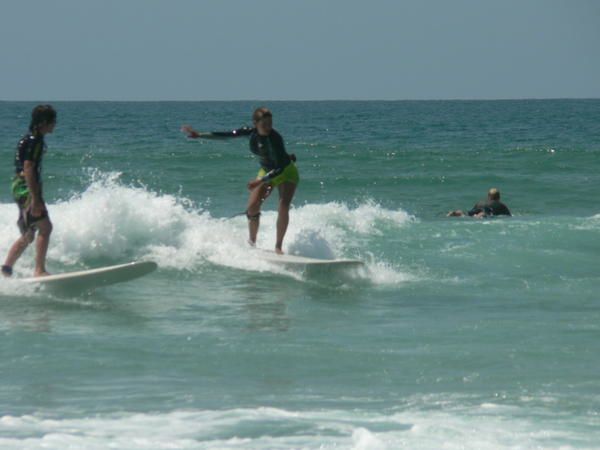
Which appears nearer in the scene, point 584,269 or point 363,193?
point 584,269

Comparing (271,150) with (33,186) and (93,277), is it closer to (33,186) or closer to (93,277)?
(93,277)

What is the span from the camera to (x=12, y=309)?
9062 mm

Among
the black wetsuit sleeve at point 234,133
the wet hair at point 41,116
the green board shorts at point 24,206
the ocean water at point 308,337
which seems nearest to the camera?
the ocean water at point 308,337

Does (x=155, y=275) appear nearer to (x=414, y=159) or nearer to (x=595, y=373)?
(x=595, y=373)

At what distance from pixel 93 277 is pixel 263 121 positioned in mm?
2286

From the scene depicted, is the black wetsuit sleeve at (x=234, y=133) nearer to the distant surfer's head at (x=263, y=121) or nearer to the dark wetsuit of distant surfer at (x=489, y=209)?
the distant surfer's head at (x=263, y=121)

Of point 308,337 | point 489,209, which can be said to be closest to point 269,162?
point 308,337

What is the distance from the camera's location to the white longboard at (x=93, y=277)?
9383 mm

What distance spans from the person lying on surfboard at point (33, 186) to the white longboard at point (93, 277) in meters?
0.14

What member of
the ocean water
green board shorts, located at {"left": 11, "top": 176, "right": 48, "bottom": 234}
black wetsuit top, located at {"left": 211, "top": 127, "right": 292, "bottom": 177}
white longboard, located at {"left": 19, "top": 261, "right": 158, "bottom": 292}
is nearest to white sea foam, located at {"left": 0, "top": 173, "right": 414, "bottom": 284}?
the ocean water

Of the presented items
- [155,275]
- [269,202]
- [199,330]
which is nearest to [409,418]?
[199,330]

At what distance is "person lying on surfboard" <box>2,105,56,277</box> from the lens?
8.83 meters

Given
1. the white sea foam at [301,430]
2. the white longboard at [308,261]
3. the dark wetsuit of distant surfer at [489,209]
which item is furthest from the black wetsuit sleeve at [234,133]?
the dark wetsuit of distant surfer at [489,209]

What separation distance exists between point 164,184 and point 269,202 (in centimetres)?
531
